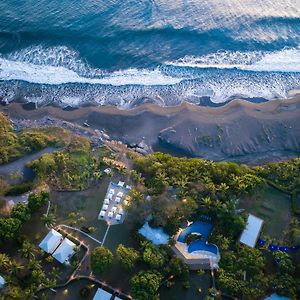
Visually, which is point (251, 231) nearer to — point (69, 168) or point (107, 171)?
point (107, 171)

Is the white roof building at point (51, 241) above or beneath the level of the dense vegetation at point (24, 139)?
beneath

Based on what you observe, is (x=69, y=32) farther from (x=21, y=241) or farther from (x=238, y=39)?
(x=21, y=241)

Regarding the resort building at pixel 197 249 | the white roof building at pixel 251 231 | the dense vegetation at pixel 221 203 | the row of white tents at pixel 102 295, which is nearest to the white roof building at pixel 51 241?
the row of white tents at pixel 102 295

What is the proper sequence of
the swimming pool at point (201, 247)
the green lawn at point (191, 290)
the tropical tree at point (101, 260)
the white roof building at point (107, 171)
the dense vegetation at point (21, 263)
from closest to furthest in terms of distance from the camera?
the dense vegetation at point (21, 263)
the tropical tree at point (101, 260)
the green lawn at point (191, 290)
the swimming pool at point (201, 247)
the white roof building at point (107, 171)

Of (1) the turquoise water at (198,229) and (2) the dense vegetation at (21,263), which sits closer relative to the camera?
(2) the dense vegetation at (21,263)

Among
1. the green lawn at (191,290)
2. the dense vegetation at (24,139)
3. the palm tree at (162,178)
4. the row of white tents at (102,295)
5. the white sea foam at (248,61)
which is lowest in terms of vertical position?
the green lawn at (191,290)

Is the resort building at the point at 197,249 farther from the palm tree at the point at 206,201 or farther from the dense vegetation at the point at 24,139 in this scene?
the dense vegetation at the point at 24,139

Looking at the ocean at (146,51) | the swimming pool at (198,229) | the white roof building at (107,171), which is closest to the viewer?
the swimming pool at (198,229)
